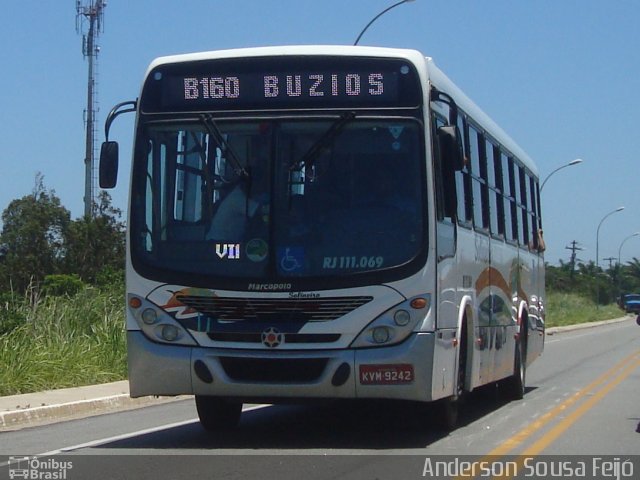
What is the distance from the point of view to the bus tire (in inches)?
472

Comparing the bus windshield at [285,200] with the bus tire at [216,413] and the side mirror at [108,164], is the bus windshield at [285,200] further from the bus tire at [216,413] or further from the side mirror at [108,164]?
the bus tire at [216,413]

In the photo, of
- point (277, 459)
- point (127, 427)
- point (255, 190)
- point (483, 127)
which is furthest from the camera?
point (483, 127)

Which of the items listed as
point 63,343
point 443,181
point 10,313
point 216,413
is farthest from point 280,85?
point 10,313

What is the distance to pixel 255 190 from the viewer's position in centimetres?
1079

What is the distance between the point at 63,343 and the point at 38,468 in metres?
8.96

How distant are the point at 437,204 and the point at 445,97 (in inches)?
46.9

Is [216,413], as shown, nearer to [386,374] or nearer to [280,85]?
[386,374]

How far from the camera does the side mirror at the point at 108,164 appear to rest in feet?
36.6

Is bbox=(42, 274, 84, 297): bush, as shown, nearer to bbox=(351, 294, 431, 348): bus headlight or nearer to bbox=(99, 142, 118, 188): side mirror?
bbox=(99, 142, 118, 188): side mirror

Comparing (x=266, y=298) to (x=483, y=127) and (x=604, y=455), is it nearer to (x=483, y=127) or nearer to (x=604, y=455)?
(x=604, y=455)

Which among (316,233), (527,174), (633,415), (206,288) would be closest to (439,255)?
(316,233)

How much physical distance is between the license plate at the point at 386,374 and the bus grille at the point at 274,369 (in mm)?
378

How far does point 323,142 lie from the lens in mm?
10758

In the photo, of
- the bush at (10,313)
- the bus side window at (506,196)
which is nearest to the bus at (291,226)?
the bus side window at (506,196)
